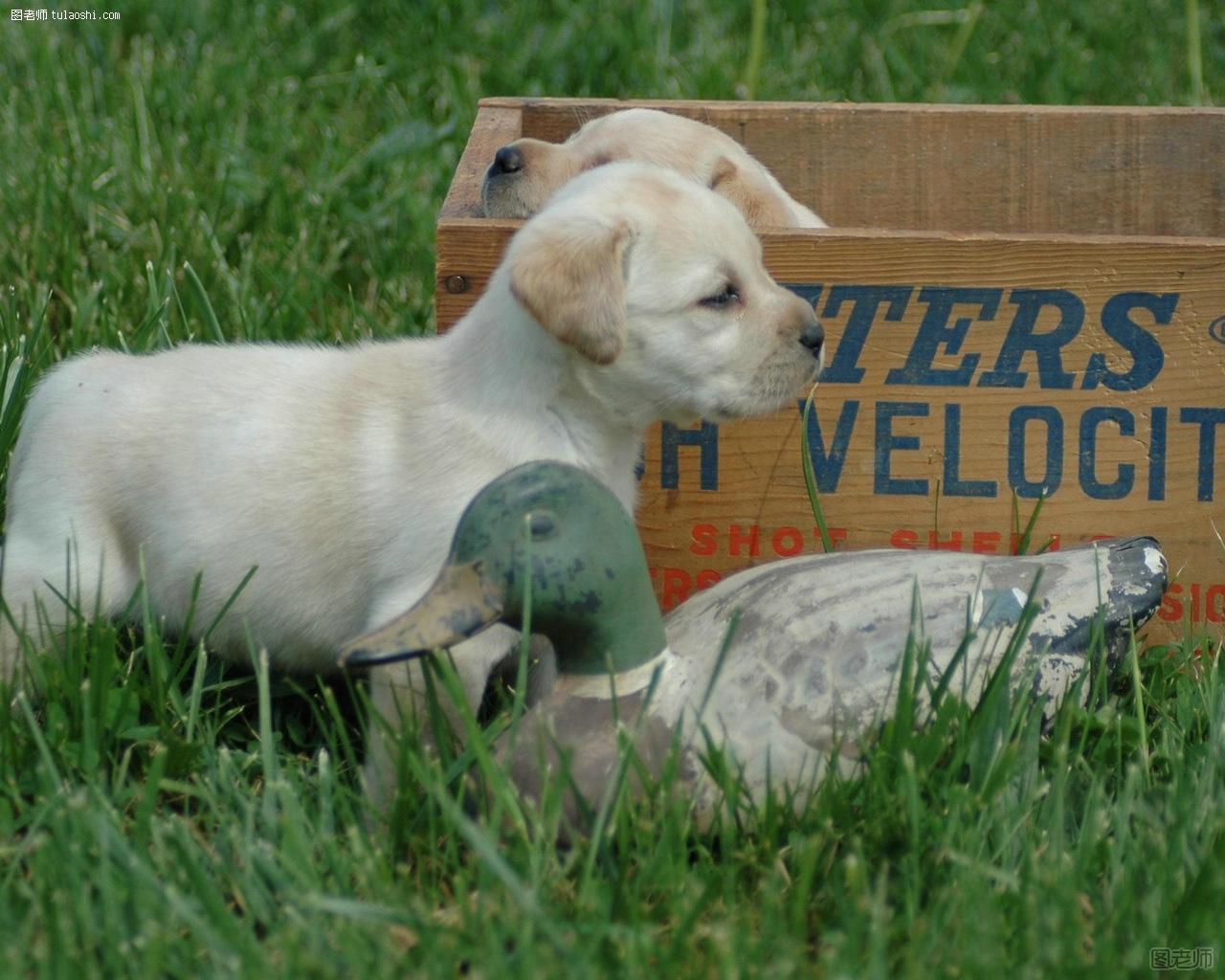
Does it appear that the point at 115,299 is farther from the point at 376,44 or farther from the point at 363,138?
the point at 376,44

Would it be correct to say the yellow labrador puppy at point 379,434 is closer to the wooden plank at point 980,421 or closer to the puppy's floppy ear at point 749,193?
the wooden plank at point 980,421

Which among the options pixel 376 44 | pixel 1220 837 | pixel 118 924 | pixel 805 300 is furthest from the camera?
pixel 376 44

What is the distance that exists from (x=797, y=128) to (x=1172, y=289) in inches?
54.5

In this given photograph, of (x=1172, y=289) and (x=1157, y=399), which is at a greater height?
(x=1172, y=289)

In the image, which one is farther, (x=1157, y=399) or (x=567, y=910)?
(x=1157, y=399)

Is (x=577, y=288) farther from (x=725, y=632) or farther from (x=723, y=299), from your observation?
(x=725, y=632)

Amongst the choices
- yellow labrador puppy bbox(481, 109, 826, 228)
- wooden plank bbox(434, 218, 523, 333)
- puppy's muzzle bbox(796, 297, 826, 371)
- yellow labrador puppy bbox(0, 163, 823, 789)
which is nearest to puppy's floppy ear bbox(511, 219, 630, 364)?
yellow labrador puppy bbox(0, 163, 823, 789)

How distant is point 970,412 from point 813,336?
18.8 inches

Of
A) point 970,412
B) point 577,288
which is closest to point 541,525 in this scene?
point 577,288

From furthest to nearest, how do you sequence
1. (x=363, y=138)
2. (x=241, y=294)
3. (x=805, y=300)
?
1. (x=363, y=138)
2. (x=241, y=294)
3. (x=805, y=300)

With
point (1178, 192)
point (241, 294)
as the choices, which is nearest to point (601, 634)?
point (241, 294)

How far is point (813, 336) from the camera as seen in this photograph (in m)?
2.71

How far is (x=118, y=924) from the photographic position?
2.03m

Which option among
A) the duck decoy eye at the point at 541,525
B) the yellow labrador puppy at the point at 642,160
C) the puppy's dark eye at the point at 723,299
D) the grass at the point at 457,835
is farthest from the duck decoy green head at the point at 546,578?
the yellow labrador puppy at the point at 642,160
